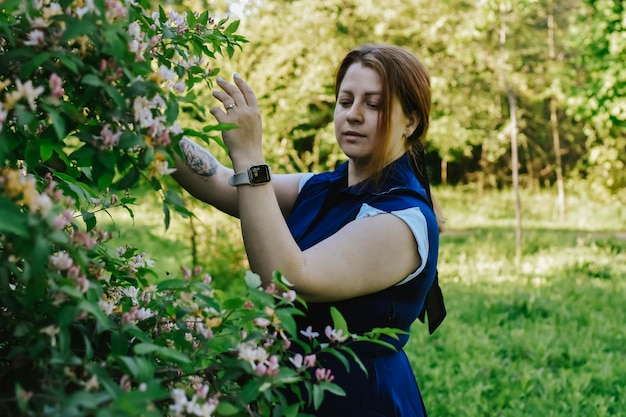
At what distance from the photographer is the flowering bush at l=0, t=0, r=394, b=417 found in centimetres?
101

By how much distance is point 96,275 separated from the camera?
1.22m

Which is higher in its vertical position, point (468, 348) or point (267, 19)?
point (267, 19)

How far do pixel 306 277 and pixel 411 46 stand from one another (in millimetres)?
15389

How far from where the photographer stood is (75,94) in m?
1.35

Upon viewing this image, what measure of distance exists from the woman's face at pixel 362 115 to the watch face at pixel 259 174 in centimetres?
50

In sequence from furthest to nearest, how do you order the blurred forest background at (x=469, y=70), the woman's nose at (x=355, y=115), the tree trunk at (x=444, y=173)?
1. the tree trunk at (x=444, y=173)
2. the blurred forest background at (x=469, y=70)
3. the woman's nose at (x=355, y=115)

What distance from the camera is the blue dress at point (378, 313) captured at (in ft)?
6.39

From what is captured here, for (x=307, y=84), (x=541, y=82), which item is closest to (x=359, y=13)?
(x=541, y=82)

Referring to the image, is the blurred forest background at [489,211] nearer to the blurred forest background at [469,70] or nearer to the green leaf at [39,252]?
the blurred forest background at [469,70]

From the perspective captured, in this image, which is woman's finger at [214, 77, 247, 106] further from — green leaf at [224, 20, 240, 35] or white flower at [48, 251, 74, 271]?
white flower at [48, 251, 74, 271]

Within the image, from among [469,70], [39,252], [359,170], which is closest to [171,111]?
[39,252]

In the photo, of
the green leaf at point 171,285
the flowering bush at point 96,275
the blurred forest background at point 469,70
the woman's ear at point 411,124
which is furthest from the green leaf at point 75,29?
the blurred forest background at point 469,70

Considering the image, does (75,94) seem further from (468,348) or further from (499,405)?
(468,348)

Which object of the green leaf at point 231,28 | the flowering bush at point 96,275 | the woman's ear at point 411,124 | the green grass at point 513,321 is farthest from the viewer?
the green grass at point 513,321
